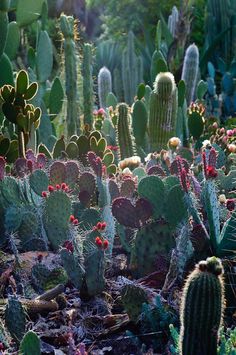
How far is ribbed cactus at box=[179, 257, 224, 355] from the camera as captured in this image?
2.62 m

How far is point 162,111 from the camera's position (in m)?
6.12

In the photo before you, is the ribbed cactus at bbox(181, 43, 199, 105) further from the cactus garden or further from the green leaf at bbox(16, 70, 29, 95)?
the green leaf at bbox(16, 70, 29, 95)

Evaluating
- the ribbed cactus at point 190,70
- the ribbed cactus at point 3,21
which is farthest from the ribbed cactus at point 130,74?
the ribbed cactus at point 3,21

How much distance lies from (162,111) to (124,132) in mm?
375

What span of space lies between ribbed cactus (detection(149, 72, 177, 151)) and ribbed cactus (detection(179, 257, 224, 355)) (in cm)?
349

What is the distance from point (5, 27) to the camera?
602 centimetres

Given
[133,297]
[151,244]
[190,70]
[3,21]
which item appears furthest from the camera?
[190,70]

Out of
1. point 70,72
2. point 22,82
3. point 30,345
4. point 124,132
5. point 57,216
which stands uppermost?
point 70,72

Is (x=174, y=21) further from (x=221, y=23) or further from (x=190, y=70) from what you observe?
(x=190, y=70)

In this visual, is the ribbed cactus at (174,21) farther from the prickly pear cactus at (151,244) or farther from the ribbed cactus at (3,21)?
the prickly pear cactus at (151,244)

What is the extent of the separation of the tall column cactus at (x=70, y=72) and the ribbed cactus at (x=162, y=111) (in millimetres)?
896

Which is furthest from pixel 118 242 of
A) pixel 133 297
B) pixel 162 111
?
pixel 162 111

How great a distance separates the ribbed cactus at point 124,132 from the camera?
6.01 meters

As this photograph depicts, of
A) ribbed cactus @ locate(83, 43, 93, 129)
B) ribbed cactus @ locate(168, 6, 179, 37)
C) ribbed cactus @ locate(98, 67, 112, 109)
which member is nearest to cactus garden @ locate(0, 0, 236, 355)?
ribbed cactus @ locate(83, 43, 93, 129)
